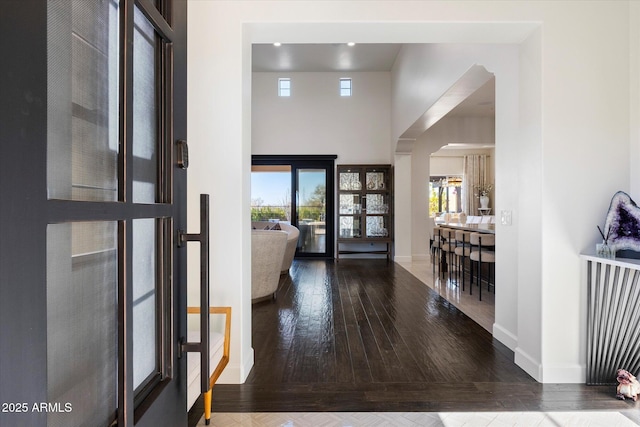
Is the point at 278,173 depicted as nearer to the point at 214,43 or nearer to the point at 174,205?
the point at 214,43

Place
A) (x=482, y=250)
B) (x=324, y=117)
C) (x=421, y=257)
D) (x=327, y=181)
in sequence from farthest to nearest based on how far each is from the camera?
1. (x=327, y=181)
2. (x=324, y=117)
3. (x=421, y=257)
4. (x=482, y=250)

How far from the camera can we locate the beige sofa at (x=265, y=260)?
424 centimetres

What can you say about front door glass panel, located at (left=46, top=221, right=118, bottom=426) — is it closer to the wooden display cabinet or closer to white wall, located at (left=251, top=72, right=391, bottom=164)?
the wooden display cabinet

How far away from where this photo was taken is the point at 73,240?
22.1 inches

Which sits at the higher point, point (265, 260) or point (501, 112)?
point (501, 112)

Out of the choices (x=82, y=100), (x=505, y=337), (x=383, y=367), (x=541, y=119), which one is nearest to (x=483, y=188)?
(x=505, y=337)

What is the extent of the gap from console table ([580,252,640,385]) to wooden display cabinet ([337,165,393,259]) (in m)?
5.93

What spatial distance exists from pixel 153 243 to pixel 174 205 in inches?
4.7

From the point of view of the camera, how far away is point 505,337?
10.1ft

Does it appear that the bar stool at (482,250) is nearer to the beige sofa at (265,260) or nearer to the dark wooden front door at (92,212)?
the beige sofa at (265,260)

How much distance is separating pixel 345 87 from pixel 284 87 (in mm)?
1519

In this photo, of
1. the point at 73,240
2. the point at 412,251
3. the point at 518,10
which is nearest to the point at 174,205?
the point at 73,240

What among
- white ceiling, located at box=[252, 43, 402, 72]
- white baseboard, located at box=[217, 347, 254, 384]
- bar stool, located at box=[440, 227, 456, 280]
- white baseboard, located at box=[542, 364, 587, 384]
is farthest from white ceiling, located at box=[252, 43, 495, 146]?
white baseboard, located at box=[217, 347, 254, 384]

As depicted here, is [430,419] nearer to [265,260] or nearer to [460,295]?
[265,260]
